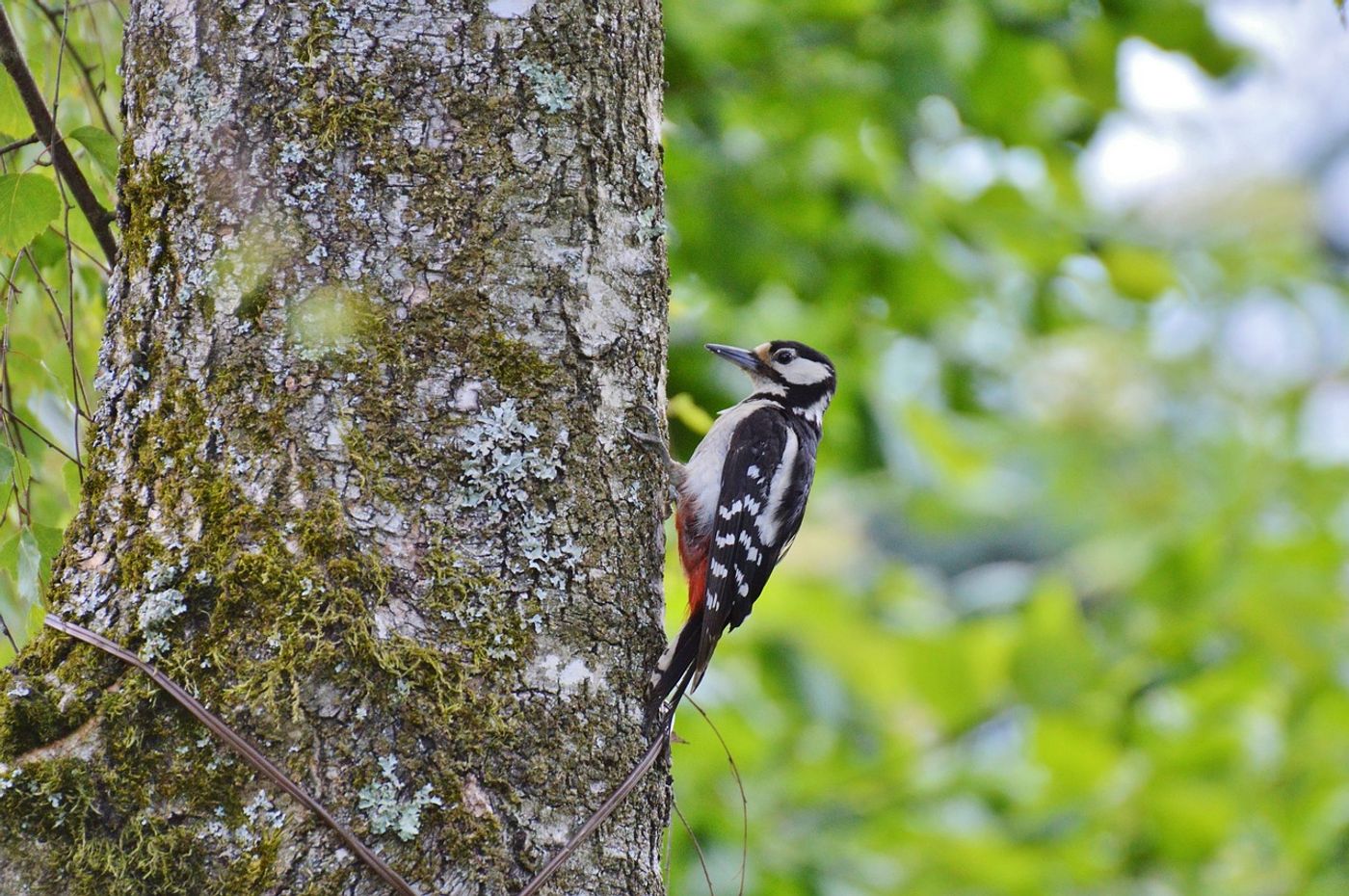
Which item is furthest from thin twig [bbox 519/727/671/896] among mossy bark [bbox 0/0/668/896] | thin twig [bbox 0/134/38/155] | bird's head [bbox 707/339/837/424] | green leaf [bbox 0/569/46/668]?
bird's head [bbox 707/339/837/424]

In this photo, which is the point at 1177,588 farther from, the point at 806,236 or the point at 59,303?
the point at 59,303

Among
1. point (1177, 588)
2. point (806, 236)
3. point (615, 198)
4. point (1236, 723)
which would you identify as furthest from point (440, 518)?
point (1236, 723)

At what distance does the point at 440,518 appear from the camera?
1915 millimetres

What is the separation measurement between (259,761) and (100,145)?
113 cm

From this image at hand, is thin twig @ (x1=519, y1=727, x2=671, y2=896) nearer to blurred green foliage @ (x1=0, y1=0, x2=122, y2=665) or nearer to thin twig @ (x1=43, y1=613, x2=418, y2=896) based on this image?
thin twig @ (x1=43, y1=613, x2=418, y2=896)

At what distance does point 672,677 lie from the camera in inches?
86.6

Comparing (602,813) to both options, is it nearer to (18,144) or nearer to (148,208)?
(148,208)

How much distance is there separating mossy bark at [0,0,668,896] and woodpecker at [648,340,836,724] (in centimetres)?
60

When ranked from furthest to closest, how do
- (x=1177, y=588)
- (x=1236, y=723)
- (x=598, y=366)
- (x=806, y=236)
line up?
(x=1236, y=723) < (x=1177, y=588) < (x=806, y=236) < (x=598, y=366)

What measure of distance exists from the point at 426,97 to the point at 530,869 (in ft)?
3.84

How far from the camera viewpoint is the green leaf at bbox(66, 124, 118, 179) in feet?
7.18

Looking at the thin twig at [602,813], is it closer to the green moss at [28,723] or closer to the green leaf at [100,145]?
the green moss at [28,723]

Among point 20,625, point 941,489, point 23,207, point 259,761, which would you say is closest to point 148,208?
point 23,207

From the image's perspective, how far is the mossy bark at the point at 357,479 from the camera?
69.1 inches
